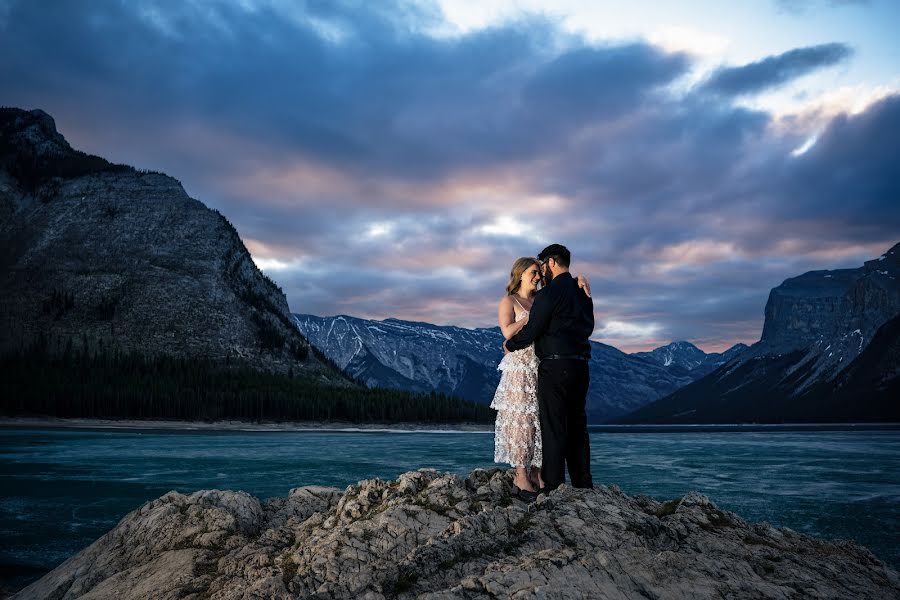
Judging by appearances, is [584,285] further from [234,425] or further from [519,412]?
[234,425]

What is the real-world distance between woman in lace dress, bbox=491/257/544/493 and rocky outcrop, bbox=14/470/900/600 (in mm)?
439

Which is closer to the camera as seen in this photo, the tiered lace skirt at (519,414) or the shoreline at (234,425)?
the tiered lace skirt at (519,414)

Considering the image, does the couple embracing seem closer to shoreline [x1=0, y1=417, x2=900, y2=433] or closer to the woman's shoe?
the woman's shoe

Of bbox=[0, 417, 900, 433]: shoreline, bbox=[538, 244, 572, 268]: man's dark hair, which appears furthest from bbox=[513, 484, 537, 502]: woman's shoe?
bbox=[0, 417, 900, 433]: shoreline

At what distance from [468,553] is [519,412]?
127 inches

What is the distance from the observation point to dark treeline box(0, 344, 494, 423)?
416 feet

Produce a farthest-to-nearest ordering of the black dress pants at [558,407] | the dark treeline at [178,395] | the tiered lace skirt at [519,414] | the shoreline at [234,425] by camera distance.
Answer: the dark treeline at [178,395] < the shoreline at [234,425] < the tiered lace skirt at [519,414] < the black dress pants at [558,407]

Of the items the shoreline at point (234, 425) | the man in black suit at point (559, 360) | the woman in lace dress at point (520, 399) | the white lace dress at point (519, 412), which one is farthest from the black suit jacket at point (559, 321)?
the shoreline at point (234, 425)

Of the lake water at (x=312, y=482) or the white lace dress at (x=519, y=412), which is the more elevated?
the white lace dress at (x=519, y=412)

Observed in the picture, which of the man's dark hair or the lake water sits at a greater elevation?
the man's dark hair

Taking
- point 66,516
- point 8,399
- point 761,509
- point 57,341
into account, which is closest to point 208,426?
point 8,399

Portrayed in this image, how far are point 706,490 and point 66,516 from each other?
89.2ft

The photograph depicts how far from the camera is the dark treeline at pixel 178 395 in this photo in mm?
126688

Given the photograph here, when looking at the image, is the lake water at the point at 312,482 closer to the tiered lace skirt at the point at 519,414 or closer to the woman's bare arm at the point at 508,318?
the tiered lace skirt at the point at 519,414
